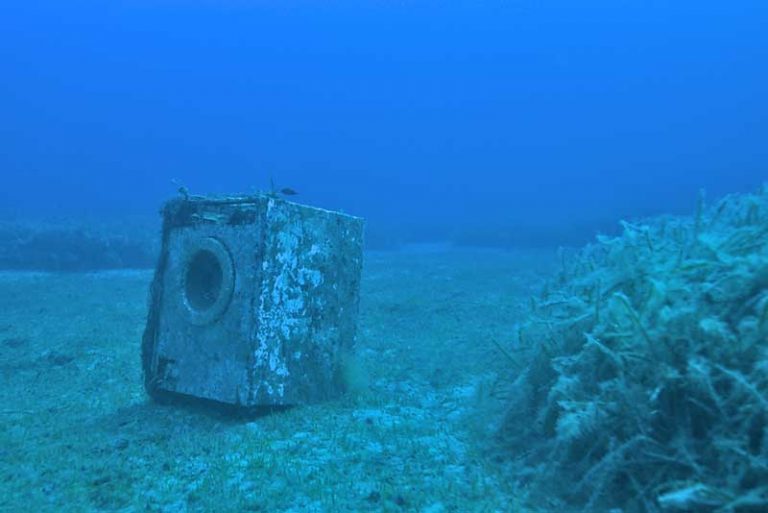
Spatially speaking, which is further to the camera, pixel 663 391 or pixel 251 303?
pixel 251 303

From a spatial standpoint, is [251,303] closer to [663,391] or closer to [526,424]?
[526,424]

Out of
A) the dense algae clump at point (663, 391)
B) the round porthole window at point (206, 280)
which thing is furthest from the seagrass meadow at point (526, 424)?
the round porthole window at point (206, 280)

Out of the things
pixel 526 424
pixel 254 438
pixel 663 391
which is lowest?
pixel 254 438

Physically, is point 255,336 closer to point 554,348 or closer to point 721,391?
point 554,348

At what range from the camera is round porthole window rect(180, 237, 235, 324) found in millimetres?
4629

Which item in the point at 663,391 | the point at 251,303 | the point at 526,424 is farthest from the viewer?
the point at 251,303

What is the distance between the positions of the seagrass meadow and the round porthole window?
3.18 ft

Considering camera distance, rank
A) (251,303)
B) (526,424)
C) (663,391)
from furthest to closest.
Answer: (251,303) → (526,424) → (663,391)

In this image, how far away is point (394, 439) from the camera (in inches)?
163

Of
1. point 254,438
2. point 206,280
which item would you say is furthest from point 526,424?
point 206,280

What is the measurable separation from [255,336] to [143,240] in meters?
16.8

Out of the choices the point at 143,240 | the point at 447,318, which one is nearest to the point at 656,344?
the point at 447,318

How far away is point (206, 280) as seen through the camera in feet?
17.5

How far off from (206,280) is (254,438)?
6.18 ft
